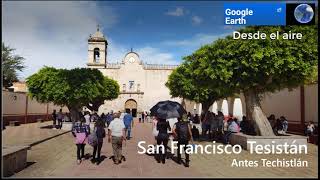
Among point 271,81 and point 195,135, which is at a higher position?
point 271,81

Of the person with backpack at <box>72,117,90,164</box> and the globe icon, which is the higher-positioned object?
the globe icon

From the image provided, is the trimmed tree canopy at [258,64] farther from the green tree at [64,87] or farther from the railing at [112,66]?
the railing at [112,66]

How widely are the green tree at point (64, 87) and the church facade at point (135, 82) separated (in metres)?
28.2

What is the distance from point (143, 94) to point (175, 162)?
4647cm

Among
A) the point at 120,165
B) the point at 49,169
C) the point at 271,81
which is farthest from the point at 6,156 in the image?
the point at 271,81

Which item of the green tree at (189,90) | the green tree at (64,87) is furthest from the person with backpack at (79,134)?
the green tree at (64,87)

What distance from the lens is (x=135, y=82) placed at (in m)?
58.1

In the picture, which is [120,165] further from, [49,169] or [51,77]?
[51,77]

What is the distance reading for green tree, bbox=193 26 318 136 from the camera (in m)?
13.6

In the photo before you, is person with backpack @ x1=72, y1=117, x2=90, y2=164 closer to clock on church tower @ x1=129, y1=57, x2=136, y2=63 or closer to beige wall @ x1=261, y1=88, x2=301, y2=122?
beige wall @ x1=261, y1=88, x2=301, y2=122

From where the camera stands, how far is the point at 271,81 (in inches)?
597

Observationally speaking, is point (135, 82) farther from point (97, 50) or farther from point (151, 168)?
point (151, 168)

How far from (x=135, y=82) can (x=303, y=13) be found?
46.7 m

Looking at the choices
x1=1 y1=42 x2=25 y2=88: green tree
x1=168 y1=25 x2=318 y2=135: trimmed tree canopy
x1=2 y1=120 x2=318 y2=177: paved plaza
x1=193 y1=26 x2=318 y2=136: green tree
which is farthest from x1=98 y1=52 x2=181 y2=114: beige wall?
x1=2 y1=120 x2=318 y2=177: paved plaza
